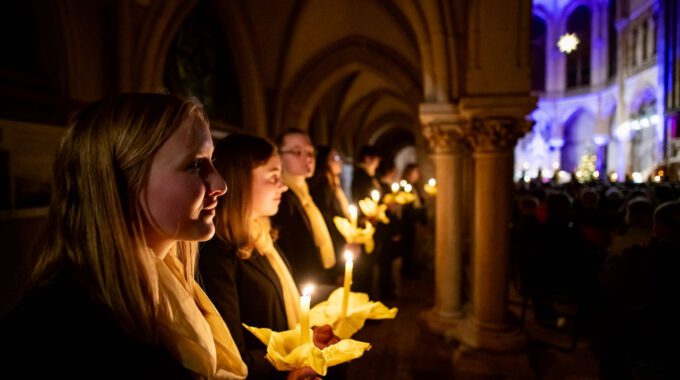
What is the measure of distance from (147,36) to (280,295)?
499 cm

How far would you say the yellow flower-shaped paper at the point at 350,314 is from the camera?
1.41 m

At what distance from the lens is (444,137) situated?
4.72 metres

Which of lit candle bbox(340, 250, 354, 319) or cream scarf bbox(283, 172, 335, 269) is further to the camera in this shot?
cream scarf bbox(283, 172, 335, 269)

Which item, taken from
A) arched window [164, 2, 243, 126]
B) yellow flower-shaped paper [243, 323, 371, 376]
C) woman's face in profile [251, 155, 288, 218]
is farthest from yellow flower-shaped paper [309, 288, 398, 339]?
arched window [164, 2, 243, 126]

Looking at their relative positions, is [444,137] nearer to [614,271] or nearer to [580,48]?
[614,271]

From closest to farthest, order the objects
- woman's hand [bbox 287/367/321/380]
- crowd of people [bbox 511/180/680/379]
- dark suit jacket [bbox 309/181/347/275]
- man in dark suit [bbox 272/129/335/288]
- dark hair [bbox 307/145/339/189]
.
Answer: woman's hand [bbox 287/367/321/380] → crowd of people [bbox 511/180/680/379] → man in dark suit [bbox 272/129/335/288] → dark suit jacket [bbox 309/181/347/275] → dark hair [bbox 307/145/339/189]

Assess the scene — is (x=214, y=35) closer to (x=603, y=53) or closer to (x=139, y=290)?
(x=139, y=290)

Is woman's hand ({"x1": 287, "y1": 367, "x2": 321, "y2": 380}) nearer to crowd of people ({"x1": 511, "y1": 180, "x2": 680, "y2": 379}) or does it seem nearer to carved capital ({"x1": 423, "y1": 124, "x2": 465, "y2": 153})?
crowd of people ({"x1": 511, "y1": 180, "x2": 680, "y2": 379})

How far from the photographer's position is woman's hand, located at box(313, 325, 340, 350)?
137cm

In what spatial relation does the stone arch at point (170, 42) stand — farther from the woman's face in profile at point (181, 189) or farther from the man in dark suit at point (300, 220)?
the woman's face in profile at point (181, 189)

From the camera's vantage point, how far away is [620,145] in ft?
82.0

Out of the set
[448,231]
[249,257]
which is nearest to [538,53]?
[448,231]

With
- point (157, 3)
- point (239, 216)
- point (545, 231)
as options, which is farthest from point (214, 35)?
point (239, 216)

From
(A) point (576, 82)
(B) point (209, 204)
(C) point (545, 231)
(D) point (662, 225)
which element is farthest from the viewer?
(A) point (576, 82)
